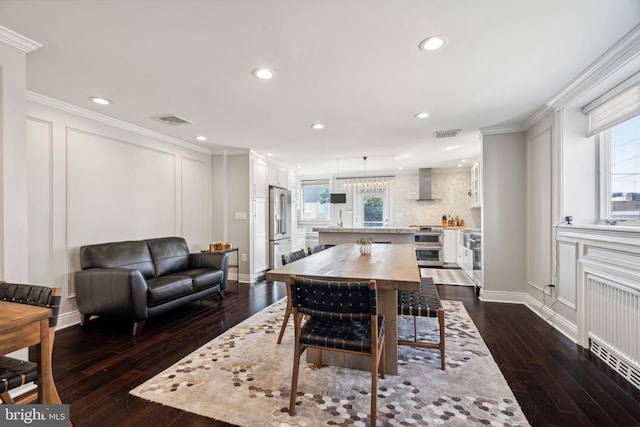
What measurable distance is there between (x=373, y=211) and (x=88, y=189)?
635cm

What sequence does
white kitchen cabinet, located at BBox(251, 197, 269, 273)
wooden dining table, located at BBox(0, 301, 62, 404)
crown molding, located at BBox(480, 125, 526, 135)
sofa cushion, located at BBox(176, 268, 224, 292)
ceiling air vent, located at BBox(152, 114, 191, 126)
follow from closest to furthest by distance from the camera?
wooden dining table, located at BBox(0, 301, 62, 404) → ceiling air vent, located at BBox(152, 114, 191, 126) → sofa cushion, located at BBox(176, 268, 224, 292) → crown molding, located at BBox(480, 125, 526, 135) → white kitchen cabinet, located at BBox(251, 197, 269, 273)

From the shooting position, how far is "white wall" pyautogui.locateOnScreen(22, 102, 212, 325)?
9.56 feet

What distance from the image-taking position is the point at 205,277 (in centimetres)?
373

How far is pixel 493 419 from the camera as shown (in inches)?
65.5

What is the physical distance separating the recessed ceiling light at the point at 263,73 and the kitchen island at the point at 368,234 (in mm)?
3219

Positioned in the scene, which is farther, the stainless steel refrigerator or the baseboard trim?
the stainless steel refrigerator

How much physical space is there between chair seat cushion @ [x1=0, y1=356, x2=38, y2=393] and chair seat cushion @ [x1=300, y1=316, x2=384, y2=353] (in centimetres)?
136

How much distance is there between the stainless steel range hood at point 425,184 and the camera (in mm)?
7270

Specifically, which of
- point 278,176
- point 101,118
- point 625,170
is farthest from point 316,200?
point 625,170

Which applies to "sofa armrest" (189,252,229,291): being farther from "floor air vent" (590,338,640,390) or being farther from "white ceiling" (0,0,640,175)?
"floor air vent" (590,338,640,390)

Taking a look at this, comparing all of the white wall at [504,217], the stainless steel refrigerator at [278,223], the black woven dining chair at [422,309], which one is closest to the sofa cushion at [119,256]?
the stainless steel refrigerator at [278,223]

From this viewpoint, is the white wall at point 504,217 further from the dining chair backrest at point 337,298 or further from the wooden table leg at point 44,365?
the wooden table leg at point 44,365

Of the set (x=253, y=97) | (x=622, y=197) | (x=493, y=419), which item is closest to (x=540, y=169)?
(x=622, y=197)

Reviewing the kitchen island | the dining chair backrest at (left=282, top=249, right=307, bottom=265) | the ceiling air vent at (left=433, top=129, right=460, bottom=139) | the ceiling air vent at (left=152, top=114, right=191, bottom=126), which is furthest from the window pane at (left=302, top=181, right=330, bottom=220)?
the dining chair backrest at (left=282, top=249, right=307, bottom=265)
